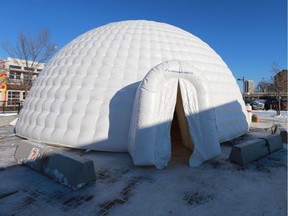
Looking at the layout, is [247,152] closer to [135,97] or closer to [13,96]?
[135,97]

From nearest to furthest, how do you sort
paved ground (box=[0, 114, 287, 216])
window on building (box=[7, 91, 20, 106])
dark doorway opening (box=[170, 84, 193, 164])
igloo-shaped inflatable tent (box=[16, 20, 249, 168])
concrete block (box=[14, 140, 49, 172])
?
paved ground (box=[0, 114, 287, 216]) → concrete block (box=[14, 140, 49, 172]) → igloo-shaped inflatable tent (box=[16, 20, 249, 168]) → dark doorway opening (box=[170, 84, 193, 164]) → window on building (box=[7, 91, 20, 106])

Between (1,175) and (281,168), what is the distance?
25.7ft

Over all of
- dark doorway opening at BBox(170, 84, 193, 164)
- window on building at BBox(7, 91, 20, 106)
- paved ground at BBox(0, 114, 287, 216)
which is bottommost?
paved ground at BBox(0, 114, 287, 216)

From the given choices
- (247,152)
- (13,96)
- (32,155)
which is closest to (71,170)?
(32,155)

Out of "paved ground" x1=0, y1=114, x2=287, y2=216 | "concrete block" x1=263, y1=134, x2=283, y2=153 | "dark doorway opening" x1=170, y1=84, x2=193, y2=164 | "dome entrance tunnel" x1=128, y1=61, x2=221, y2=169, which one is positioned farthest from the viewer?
"concrete block" x1=263, y1=134, x2=283, y2=153

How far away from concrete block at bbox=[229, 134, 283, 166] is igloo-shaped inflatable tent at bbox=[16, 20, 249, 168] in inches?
21.4

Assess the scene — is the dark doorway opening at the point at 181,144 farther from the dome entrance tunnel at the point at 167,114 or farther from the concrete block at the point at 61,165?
the concrete block at the point at 61,165

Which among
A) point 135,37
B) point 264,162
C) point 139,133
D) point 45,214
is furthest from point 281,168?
point 135,37

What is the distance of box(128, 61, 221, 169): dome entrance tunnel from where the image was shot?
214 inches

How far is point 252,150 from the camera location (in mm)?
6152

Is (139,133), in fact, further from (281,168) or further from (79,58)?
(79,58)

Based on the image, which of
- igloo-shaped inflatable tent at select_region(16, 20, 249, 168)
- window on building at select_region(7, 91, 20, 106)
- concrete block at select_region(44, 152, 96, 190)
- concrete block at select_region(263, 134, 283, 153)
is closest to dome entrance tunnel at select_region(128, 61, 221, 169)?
igloo-shaped inflatable tent at select_region(16, 20, 249, 168)

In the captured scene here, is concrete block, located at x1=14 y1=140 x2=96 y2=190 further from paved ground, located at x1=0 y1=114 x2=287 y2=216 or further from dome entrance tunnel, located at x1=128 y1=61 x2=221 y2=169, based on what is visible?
dome entrance tunnel, located at x1=128 y1=61 x2=221 y2=169

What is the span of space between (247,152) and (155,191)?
11.3 ft
